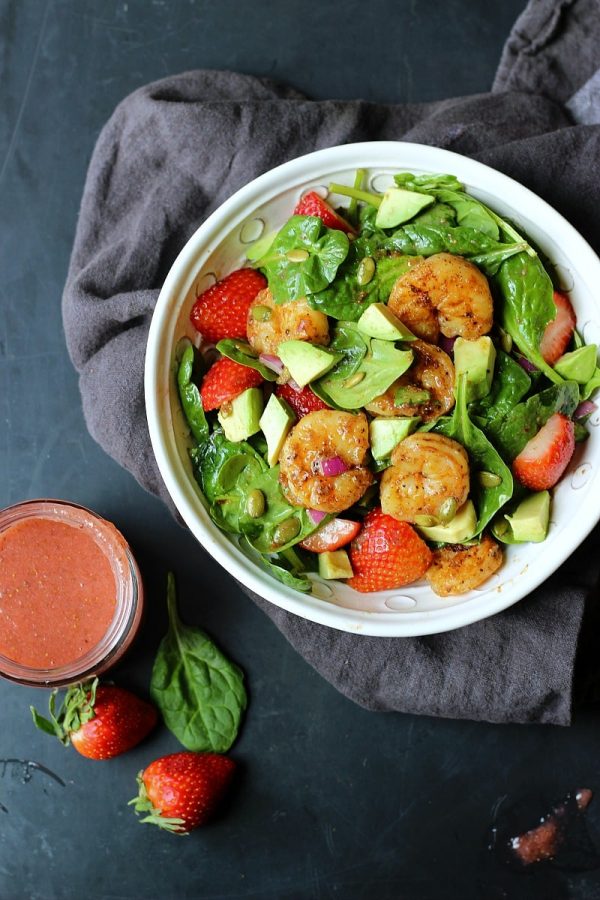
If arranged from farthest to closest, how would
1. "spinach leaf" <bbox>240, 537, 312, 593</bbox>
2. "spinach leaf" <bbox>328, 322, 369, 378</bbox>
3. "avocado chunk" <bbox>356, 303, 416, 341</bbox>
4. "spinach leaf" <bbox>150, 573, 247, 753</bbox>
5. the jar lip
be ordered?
"spinach leaf" <bbox>150, 573, 247, 753</bbox>
the jar lip
"spinach leaf" <bbox>240, 537, 312, 593</bbox>
"spinach leaf" <bbox>328, 322, 369, 378</bbox>
"avocado chunk" <bbox>356, 303, 416, 341</bbox>

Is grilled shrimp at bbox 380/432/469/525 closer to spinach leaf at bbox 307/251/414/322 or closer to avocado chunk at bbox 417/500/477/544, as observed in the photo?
avocado chunk at bbox 417/500/477/544

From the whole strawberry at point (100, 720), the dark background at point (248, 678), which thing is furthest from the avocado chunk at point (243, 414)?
the whole strawberry at point (100, 720)

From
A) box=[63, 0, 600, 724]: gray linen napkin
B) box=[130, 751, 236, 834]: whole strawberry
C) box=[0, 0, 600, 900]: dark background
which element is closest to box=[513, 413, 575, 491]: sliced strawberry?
box=[63, 0, 600, 724]: gray linen napkin

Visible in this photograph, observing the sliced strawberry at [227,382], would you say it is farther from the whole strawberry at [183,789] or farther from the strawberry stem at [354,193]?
the whole strawberry at [183,789]

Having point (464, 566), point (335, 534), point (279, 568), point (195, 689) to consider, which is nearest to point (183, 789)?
point (195, 689)

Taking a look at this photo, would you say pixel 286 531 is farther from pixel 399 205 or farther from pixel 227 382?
pixel 399 205

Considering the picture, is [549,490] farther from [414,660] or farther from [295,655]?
[295,655]
